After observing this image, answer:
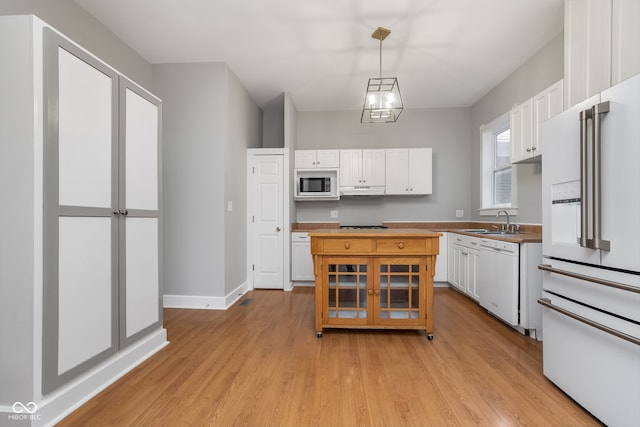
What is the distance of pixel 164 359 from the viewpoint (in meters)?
2.18

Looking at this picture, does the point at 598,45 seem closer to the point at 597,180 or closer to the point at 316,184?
the point at 597,180

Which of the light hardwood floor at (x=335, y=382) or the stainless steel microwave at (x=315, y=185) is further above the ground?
the stainless steel microwave at (x=315, y=185)

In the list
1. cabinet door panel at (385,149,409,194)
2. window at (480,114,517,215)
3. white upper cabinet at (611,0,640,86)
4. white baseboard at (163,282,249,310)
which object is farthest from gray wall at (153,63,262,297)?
window at (480,114,517,215)

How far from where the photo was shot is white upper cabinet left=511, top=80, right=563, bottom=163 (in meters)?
2.55

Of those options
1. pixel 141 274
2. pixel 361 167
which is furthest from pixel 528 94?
pixel 141 274

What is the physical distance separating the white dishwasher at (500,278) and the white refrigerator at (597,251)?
0.83 m

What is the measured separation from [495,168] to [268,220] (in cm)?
359

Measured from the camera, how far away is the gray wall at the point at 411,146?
4.85 m

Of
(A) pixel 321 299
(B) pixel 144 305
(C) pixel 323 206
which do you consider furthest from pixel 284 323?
(C) pixel 323 206

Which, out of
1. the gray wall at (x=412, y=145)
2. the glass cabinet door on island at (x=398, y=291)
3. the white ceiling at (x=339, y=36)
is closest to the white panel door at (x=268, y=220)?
the gray wall at (x=412, y=145)

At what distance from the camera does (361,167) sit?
4617mm

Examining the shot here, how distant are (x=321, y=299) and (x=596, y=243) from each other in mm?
1939

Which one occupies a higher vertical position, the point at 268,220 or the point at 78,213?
the point at 78,213

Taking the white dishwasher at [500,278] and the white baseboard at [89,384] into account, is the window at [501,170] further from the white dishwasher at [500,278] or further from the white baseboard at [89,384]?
the white baseboard at [89,384]
